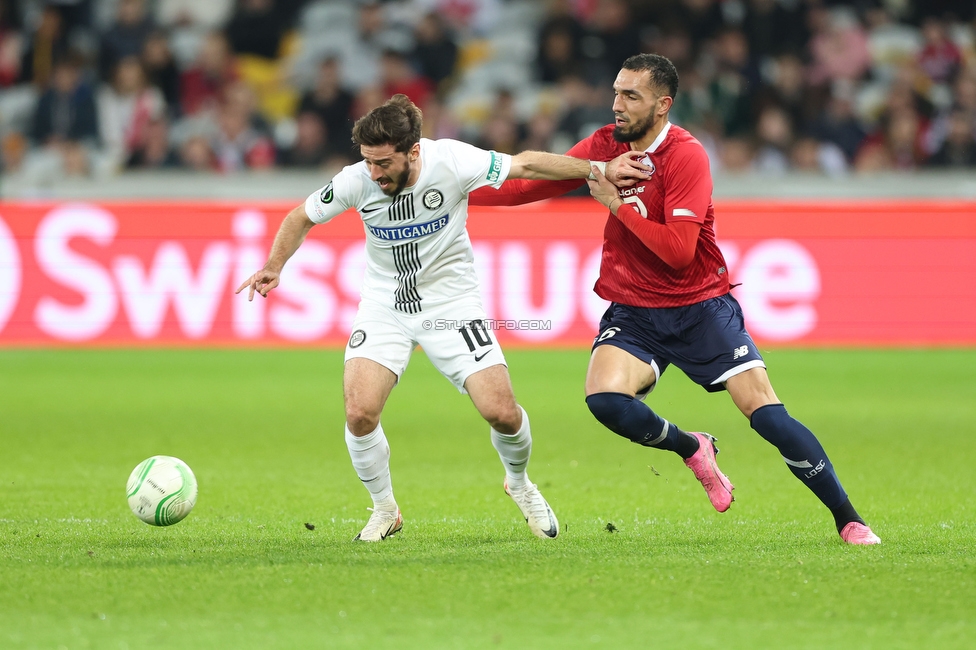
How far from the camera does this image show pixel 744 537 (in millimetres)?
5992

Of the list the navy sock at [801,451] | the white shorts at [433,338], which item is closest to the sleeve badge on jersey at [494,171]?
the white shorts at [433,338]

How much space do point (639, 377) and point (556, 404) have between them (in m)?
4.81

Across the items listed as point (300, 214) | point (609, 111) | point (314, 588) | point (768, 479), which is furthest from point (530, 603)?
point (609, 111)

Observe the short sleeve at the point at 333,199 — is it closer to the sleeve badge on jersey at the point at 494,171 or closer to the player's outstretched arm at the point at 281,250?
the player's outstretched arm at the point at 281,250

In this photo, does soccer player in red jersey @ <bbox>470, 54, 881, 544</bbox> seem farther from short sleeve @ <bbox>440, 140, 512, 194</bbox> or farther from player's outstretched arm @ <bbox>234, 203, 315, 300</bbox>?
player's outstretched arm @ <bbox>234, 203, 315, 300</bbox>

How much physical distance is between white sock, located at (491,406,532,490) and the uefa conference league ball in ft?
4.66

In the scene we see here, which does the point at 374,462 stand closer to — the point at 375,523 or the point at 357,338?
the point at 375,523

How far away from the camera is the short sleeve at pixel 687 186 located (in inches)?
233

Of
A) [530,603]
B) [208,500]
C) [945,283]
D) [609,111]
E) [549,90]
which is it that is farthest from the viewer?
[549,90]

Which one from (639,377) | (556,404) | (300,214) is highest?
(300,214)

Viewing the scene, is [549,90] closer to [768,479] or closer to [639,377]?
[768,479]

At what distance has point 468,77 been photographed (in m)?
17.9

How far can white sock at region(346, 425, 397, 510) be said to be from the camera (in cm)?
603

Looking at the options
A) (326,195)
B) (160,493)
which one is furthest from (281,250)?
(160,493)
